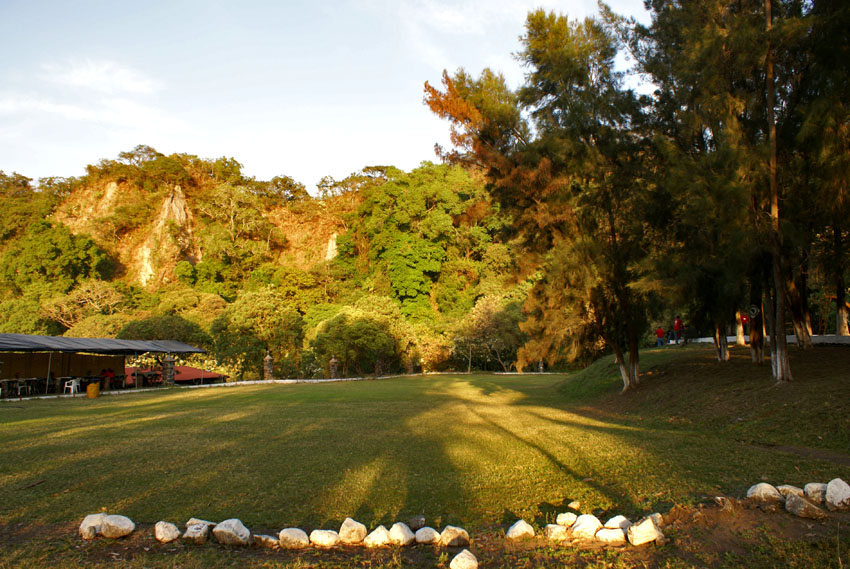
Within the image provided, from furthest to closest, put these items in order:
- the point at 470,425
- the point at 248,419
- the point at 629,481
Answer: the point at 248,419
the point at 470,425
the point at 629,481

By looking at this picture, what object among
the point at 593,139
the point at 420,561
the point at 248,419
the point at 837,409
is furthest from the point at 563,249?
the point at 420,561

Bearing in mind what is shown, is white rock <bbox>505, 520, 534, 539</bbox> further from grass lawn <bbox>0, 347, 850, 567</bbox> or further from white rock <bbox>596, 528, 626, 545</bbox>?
white rock <bbox>596, 528, 626, 545</bbox>

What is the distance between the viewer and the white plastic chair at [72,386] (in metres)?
19.4

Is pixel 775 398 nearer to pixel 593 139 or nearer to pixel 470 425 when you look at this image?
pixel 470 425

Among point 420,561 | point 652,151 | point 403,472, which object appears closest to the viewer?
point 420,561

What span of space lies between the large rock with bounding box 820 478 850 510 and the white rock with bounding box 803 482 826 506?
87 millimetres

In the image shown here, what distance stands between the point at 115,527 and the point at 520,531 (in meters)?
2.93

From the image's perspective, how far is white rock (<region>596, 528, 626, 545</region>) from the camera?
3.69 m

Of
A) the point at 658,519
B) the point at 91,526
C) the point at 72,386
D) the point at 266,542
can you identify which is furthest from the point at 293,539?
the point at 72,386

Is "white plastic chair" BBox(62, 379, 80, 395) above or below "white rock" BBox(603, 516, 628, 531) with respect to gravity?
below

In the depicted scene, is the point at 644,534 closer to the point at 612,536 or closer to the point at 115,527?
the point at 612,536

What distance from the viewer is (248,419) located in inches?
430

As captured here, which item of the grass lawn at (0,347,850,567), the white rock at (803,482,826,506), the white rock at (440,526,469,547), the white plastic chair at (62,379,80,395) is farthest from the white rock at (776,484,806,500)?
the white plastic chair at (62,379,80,395)

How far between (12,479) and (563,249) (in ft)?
35.6
